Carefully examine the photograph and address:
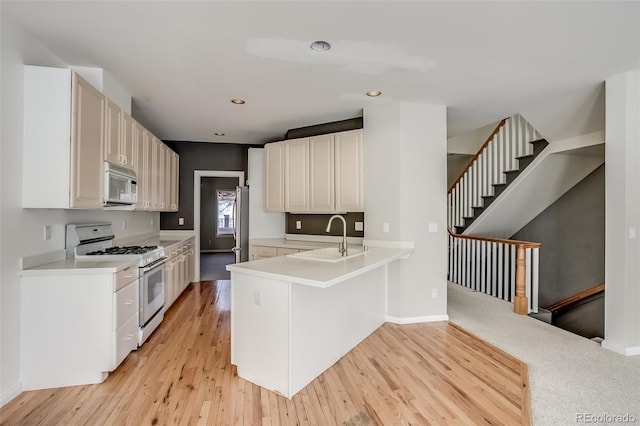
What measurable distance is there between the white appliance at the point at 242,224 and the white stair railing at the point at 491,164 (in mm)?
4011

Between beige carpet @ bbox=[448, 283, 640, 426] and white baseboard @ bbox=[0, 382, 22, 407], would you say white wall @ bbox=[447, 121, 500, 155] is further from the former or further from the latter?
white baseboard @ bbox=[0, 382, 22, 407]

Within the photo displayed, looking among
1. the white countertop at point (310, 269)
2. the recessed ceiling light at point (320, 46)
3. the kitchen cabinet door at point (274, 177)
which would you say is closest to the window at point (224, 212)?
the kitchen cabinet door at point (274, 177)

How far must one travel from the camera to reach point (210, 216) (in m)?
10.2

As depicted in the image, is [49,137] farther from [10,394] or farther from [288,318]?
[288,318]

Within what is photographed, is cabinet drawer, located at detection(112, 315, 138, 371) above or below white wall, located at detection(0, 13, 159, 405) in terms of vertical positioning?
below

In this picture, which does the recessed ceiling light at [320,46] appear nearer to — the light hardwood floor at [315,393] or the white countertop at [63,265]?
the white countertop at [63,265]

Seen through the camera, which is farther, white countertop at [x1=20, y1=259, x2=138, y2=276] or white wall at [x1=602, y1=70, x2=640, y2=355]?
white wall at [x1=602, y1=70, x2=640, y2=355]

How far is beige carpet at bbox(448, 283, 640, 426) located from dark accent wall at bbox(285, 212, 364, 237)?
5.47ft

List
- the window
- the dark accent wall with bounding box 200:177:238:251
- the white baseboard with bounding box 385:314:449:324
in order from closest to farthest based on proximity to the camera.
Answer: the white baseboard with bounding box 385:314:449:324 → the dark accent wall with bounding box 200:177:238:251 → the window

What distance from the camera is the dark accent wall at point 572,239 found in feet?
16.5

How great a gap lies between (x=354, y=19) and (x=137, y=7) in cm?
135

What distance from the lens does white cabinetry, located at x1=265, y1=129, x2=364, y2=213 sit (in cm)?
399

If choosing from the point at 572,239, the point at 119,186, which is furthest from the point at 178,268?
the point at 572,239

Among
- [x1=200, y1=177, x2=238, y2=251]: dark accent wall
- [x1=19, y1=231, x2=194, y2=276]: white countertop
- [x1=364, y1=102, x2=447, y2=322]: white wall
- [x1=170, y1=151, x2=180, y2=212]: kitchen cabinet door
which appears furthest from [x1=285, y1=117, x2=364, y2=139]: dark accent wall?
[x1=200, y1=177, x2=238, y2=251]: dark accent wall
